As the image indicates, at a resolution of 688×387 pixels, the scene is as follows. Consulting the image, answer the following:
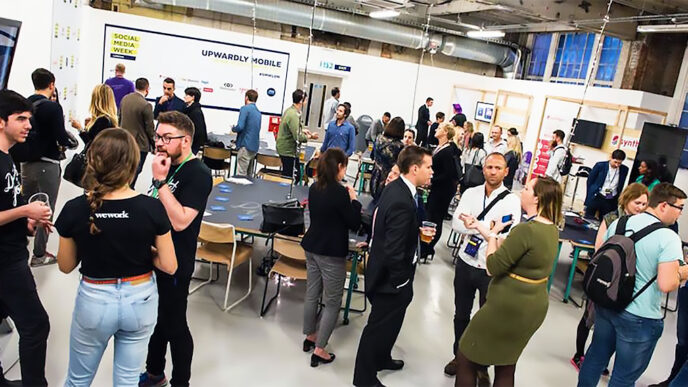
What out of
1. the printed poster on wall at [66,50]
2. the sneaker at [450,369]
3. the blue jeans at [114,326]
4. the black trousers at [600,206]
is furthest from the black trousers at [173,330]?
the black trousers at [600,206]

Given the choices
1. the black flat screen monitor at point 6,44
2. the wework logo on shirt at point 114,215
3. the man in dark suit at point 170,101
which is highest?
the black flat screen monitor at point 6,44

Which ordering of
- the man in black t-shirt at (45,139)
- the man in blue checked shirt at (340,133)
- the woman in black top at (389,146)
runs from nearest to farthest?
the man in black t-shirt at (45,139) → the woman in black top at (389,146) → the man in blue checked shirt at (340,133)

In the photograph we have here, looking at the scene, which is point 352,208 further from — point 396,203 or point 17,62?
point 17,62

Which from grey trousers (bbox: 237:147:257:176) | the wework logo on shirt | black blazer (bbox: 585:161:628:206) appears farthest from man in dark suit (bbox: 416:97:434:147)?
the wework logo on shirt

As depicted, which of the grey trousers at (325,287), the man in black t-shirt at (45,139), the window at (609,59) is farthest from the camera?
the window at (609,59)

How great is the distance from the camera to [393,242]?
2.59 metres

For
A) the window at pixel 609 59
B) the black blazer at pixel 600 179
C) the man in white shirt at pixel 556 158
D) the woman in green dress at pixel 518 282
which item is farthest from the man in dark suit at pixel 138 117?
the window at pixel 609 59

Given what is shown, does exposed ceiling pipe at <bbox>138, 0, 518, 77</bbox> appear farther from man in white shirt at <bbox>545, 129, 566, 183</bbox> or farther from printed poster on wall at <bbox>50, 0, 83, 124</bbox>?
man in white shirt at <bbox>545, 129, 566, 183</bbox>

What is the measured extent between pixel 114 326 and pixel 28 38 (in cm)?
511

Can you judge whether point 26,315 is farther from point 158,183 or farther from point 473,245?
point 473,245

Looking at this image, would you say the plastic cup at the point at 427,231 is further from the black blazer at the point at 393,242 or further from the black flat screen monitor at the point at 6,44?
the black flat screen monitor at the point at 6,44

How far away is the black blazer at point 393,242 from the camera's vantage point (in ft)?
8.47

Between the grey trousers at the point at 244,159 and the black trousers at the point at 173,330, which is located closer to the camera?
the black trousers at the point at 173,330

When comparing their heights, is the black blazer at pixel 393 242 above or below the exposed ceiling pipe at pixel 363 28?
below
